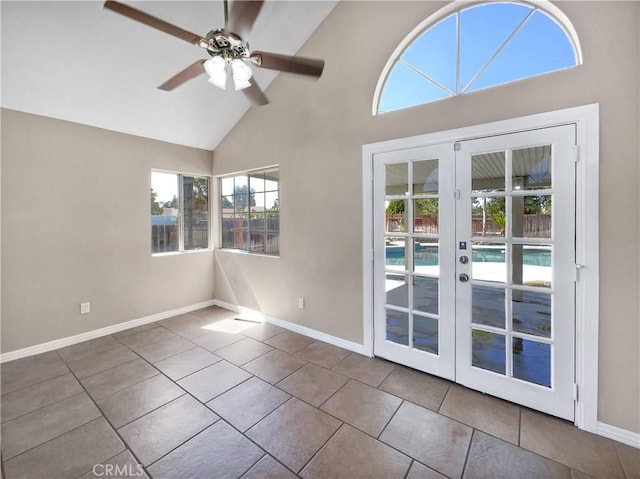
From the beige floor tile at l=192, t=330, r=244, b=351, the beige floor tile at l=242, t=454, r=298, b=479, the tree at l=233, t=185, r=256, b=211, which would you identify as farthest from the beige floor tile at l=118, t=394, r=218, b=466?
the tree at l=233, t=185, r=256, b=211

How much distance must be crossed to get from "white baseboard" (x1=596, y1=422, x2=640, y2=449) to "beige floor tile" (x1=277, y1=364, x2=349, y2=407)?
1776 mm

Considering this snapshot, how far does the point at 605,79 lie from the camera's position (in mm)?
1830

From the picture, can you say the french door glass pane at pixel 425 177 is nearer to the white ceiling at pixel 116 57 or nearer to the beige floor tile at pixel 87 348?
the white ceiling at pixel 116 57

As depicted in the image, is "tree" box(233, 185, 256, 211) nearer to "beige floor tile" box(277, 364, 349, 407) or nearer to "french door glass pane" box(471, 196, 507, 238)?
"beige floor tile" box(277, 364, 349, 407)

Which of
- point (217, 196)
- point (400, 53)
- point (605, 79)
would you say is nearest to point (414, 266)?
point (605, 79)

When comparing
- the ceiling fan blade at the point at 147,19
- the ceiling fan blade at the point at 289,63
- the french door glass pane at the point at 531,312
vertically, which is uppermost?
the ceiling fan blade at the point at 147,19

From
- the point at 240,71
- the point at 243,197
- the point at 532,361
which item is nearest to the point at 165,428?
the point at 240,71

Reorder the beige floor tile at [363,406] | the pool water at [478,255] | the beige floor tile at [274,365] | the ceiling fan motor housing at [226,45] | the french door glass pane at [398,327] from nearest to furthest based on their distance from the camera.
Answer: the ceiling fan motor housing at [226,45] < the beige floor tile at [363,406] < the pool water at [478,255] < the beige floor tile at [274,365] < the french door glass pane at [398,327]

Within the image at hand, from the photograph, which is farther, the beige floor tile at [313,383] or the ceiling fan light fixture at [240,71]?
the beige floor tile at [313,383]

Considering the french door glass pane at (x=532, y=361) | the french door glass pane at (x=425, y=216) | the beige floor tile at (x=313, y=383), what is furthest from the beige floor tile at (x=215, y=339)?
the french door glass pane at (x=532, y=361)

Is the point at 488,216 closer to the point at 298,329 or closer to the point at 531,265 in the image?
the point at 531,265

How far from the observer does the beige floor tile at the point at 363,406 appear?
2.01 meters

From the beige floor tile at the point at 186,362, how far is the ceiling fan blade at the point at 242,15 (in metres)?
2.83

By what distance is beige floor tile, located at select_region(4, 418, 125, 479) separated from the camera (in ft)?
5.33
